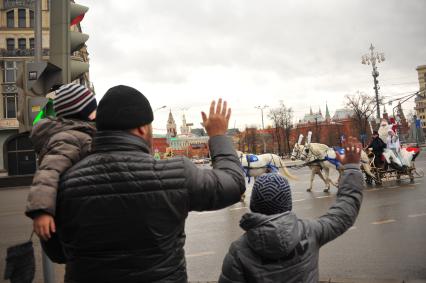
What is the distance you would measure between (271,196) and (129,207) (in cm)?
91

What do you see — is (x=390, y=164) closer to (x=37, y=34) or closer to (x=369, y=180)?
(x=369, y=180)

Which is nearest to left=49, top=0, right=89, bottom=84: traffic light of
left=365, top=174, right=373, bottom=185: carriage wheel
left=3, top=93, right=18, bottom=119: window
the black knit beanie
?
the black knit beanie

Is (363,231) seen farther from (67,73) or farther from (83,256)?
(83,256)

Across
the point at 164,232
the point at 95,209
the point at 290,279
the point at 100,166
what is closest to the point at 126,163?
the point at 100,166

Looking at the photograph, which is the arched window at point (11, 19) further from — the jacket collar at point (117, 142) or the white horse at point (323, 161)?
the jacket collar at point (117, 142)

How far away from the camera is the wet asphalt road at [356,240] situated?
6203 millimetres

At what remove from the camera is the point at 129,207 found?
2.00 m

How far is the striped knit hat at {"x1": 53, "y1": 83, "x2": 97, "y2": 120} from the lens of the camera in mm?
2615

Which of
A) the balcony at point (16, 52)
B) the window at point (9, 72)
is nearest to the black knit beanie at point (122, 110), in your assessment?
the balcony at point (16, 52)

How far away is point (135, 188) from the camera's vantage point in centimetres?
202

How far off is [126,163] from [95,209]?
269 mm

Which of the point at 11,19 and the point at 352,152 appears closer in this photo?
the point at 352,152

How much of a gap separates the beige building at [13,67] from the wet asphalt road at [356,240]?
94.7ft

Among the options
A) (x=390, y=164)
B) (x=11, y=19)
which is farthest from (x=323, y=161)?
(x=11, y=19)
